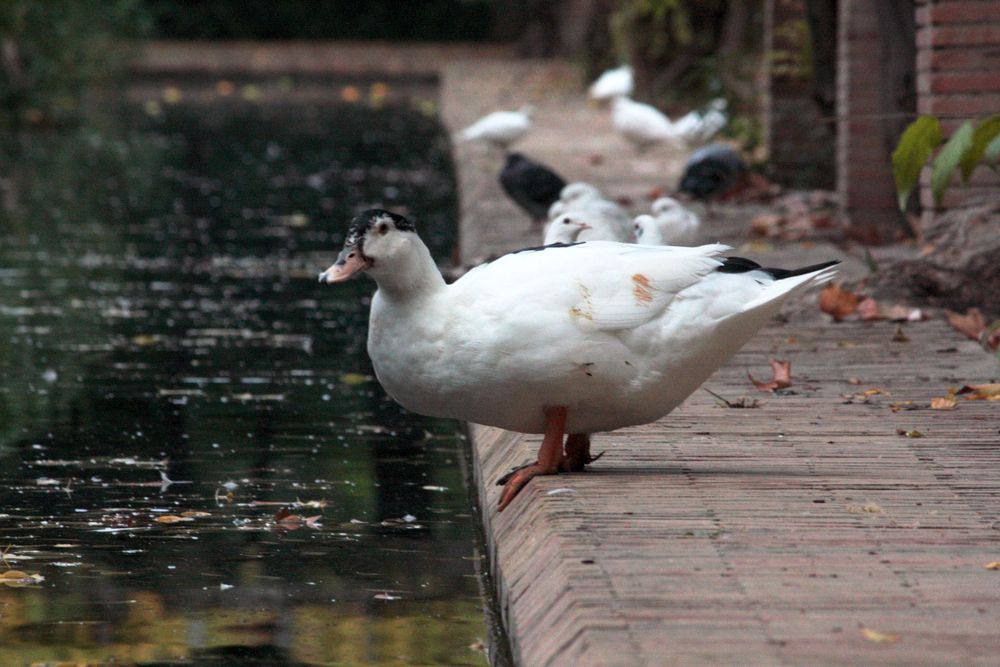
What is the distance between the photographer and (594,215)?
809cm

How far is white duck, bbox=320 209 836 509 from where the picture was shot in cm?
481

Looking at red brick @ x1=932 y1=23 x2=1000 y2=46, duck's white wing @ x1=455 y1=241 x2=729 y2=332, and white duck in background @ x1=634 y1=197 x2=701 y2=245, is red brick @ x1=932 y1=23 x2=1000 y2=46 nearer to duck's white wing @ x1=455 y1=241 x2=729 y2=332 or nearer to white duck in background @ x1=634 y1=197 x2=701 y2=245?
white duck in background @ x1=634 y1=197 x2=701 y2=245

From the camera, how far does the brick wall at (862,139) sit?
11.4m

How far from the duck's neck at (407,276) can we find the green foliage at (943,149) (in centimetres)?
A: 175

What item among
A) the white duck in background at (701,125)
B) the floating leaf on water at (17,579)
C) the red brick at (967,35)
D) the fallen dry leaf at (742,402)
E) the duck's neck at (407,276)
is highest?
the red brick at (967,35)

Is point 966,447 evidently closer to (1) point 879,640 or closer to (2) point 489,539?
(2) point 489,539

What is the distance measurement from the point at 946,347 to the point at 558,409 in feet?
9.07

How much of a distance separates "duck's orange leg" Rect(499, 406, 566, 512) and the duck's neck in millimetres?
490

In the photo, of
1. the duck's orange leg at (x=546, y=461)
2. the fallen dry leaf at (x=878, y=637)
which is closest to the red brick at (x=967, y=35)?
the duck's orange leg at (x=546, y=461)

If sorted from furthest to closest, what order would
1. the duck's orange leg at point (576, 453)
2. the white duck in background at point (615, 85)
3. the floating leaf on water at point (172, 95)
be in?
the floating leaf on water at point (172, 95) < the white duck in background at point (615, 85) < the duck's orange leg at point (576, 453)

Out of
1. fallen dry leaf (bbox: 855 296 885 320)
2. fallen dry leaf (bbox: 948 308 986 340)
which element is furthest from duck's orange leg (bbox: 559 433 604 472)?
fallen dry leaf (bbox: 855 296 885 320)

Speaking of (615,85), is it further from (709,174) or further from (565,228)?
(565,228)

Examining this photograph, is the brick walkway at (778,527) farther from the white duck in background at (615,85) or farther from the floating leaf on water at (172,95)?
the floating leaf on water at (172,95)

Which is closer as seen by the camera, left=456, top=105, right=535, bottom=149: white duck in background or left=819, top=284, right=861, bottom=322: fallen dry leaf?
left=819, top=284, right=861, bottom=322: fallen dry leaf
